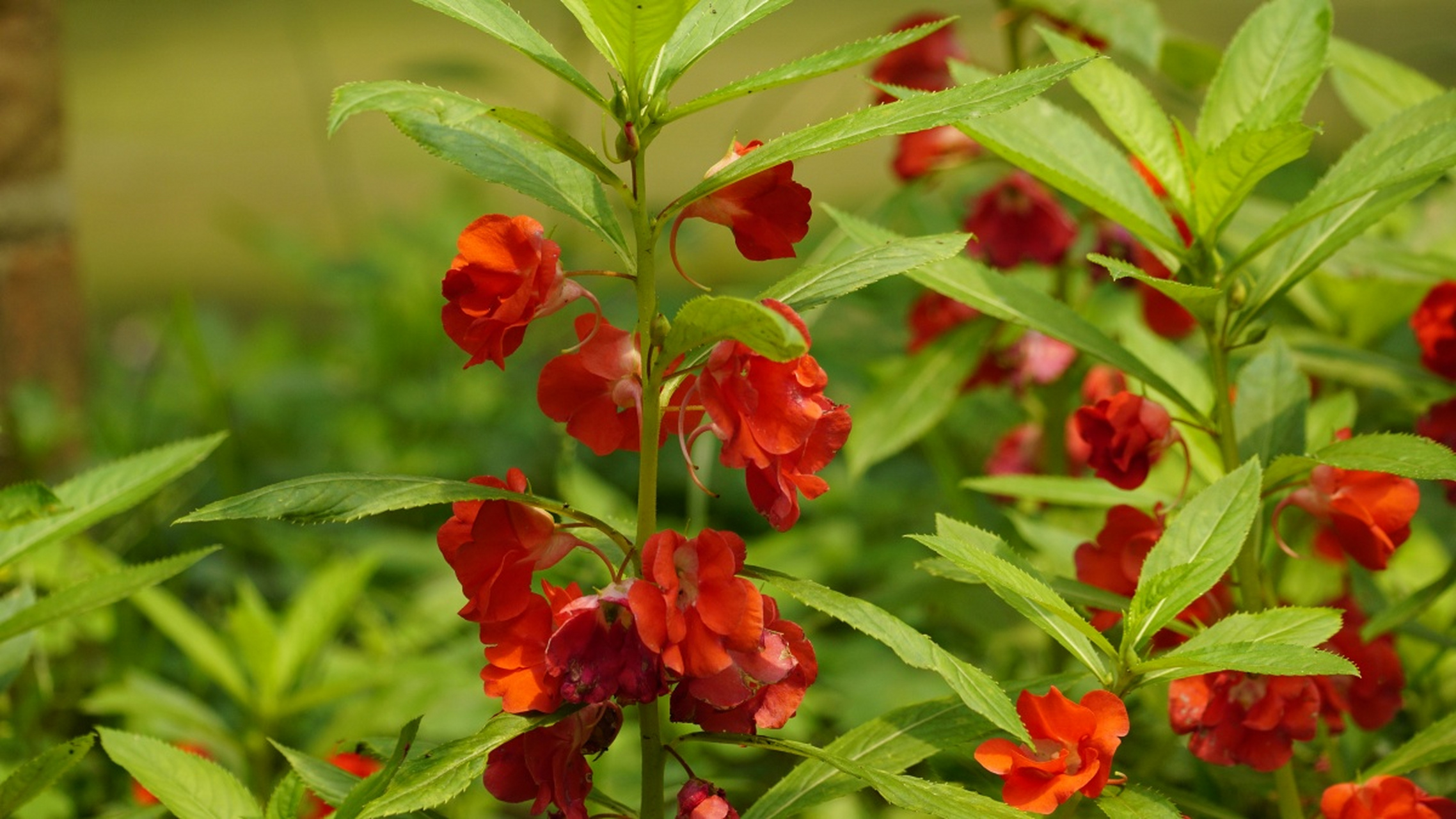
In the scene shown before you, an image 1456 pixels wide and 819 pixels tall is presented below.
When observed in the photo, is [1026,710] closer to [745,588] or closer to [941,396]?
[745,588]

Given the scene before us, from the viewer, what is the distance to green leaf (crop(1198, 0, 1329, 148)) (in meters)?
0.91

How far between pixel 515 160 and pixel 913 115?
0.67ft

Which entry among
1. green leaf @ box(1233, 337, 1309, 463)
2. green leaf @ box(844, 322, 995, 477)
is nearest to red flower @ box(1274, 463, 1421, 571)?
green leaf @ box(1233, 337, 1309, 463)

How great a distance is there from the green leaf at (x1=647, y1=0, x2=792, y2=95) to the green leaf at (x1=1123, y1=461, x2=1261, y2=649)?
0.33 meters

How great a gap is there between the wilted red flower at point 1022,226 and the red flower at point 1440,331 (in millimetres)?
386

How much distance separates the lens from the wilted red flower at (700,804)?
68cm

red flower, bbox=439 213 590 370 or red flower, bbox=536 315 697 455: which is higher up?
red flower, bbox=439 213 590 370

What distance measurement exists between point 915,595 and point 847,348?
0.28 meters

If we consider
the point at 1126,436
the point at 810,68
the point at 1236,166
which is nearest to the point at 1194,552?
the point at 1126,436

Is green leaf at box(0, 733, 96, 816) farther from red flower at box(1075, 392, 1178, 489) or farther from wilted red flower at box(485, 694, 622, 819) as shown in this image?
red flower at box(1075, 392, 1178, 489)

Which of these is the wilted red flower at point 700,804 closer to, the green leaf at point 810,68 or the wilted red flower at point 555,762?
the wilted red flower at point 555,762

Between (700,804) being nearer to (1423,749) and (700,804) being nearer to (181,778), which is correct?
(181,778)

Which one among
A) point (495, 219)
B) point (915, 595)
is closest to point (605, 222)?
point (495, 219)

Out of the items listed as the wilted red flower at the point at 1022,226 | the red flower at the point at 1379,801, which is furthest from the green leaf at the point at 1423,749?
the wilted red flower at the point at 1022,226
